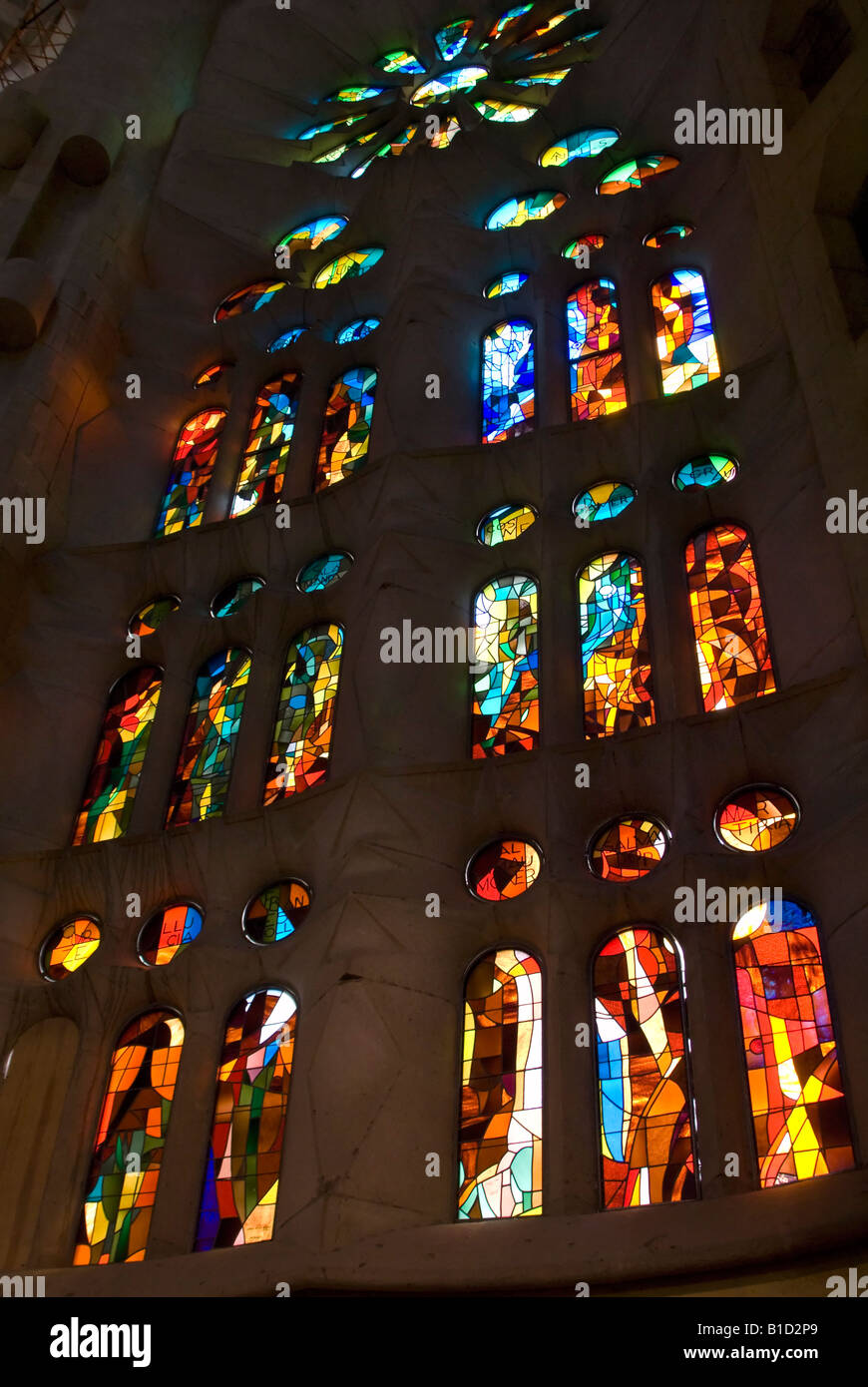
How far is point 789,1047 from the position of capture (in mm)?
8203

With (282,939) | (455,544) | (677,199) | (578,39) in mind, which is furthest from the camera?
(578,39)

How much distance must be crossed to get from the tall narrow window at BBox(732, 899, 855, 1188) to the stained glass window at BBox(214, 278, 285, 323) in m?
10.7

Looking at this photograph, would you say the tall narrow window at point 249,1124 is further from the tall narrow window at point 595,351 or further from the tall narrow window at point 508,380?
the tall narrow window at point 595,351

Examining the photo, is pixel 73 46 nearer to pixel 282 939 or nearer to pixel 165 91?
pixel 165 91

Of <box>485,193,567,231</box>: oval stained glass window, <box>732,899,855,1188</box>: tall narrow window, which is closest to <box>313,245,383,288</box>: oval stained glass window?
<box>485,193,567,231</box>: oval stained glass window

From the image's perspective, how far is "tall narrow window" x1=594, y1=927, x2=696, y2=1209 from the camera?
8.09 metres

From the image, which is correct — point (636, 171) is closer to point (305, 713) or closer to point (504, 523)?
point (504, 523)

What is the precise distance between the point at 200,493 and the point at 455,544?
3.79 metres

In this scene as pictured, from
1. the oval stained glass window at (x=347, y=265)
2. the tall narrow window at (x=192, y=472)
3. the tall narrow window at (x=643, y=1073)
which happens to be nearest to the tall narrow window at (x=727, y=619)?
the tall narrow window at (x=643, y=1073)

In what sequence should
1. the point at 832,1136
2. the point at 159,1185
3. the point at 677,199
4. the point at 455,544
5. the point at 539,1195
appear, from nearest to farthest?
the point at 832,1136, the point at 539,1195, the point at 159,1185, the point at 455,544, the point at 677,199

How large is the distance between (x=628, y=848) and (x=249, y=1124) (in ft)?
10.4

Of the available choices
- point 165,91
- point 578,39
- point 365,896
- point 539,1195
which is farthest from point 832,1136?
point 165,91

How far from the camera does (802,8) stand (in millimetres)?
12594

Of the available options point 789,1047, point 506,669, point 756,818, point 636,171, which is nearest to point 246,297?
point 636,171
